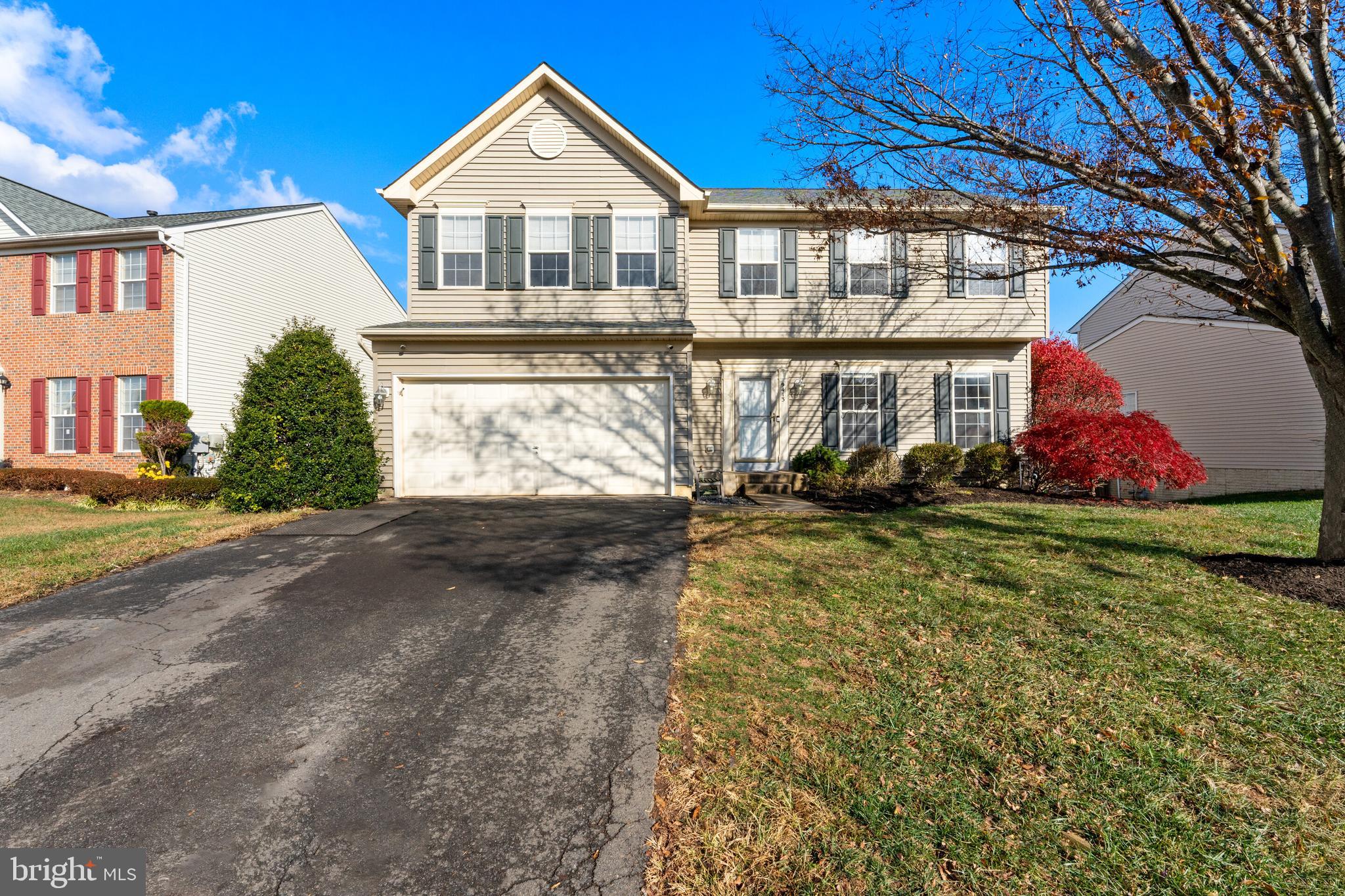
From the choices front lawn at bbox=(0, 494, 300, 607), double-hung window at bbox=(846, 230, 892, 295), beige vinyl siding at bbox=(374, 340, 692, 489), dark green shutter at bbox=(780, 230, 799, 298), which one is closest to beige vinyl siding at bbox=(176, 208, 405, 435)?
front lawn at bbox=(0, 494, 300, 607)

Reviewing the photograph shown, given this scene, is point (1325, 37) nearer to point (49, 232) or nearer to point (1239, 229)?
point (1239, 229)

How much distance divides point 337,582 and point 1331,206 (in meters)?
8.79

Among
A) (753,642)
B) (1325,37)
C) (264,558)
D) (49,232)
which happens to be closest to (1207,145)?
(1325,37)

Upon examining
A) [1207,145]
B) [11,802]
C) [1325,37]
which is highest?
[1325,37]

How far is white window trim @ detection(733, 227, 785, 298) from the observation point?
12.8m

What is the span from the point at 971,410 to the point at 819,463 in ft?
13.0

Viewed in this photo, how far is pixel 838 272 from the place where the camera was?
12.9 m

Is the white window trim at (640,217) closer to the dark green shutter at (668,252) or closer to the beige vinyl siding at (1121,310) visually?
the dark green shutter at (668,252)

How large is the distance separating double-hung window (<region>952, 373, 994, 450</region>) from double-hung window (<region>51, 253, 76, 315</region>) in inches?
837


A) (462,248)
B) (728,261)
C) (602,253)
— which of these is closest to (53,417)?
(462,248)

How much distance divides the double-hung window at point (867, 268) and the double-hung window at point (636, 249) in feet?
14.7

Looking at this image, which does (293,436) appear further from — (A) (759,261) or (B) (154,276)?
(A) (759,261)

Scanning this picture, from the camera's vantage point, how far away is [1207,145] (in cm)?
433

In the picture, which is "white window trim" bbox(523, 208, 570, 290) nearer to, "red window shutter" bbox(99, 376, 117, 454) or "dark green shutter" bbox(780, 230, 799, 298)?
"dark green shutter" bbox(780, 230, 799, 298)
